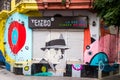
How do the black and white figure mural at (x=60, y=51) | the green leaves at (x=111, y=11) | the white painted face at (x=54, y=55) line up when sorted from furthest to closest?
the white painted face at (x=54, y=55)
the black and white figure mural at (x=60, y=51)
the green leaves at (x=111, y=11)

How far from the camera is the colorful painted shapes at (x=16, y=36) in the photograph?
19.4 metres

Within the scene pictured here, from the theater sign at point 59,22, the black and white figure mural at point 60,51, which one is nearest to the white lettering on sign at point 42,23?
the theater sign at point 59,22

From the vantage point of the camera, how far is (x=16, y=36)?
64.7 feet

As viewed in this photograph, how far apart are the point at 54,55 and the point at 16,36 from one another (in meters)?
2.51

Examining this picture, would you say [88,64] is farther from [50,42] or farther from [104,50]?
[50,42]

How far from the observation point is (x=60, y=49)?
1892cm

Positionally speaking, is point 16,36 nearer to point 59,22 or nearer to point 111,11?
point 59,22

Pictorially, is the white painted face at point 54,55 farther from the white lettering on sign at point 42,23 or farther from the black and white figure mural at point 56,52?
the white lettering on sign at point 42,23

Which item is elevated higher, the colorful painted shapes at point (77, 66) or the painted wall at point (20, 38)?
the painted wall at point (20, 38)

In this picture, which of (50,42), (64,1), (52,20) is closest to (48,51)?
(50,42)

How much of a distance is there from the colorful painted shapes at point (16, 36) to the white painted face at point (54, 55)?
1.55m

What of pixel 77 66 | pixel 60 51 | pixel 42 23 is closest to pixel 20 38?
pixel 42 23

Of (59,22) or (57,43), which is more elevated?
(59,22)

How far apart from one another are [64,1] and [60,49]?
104 inches
